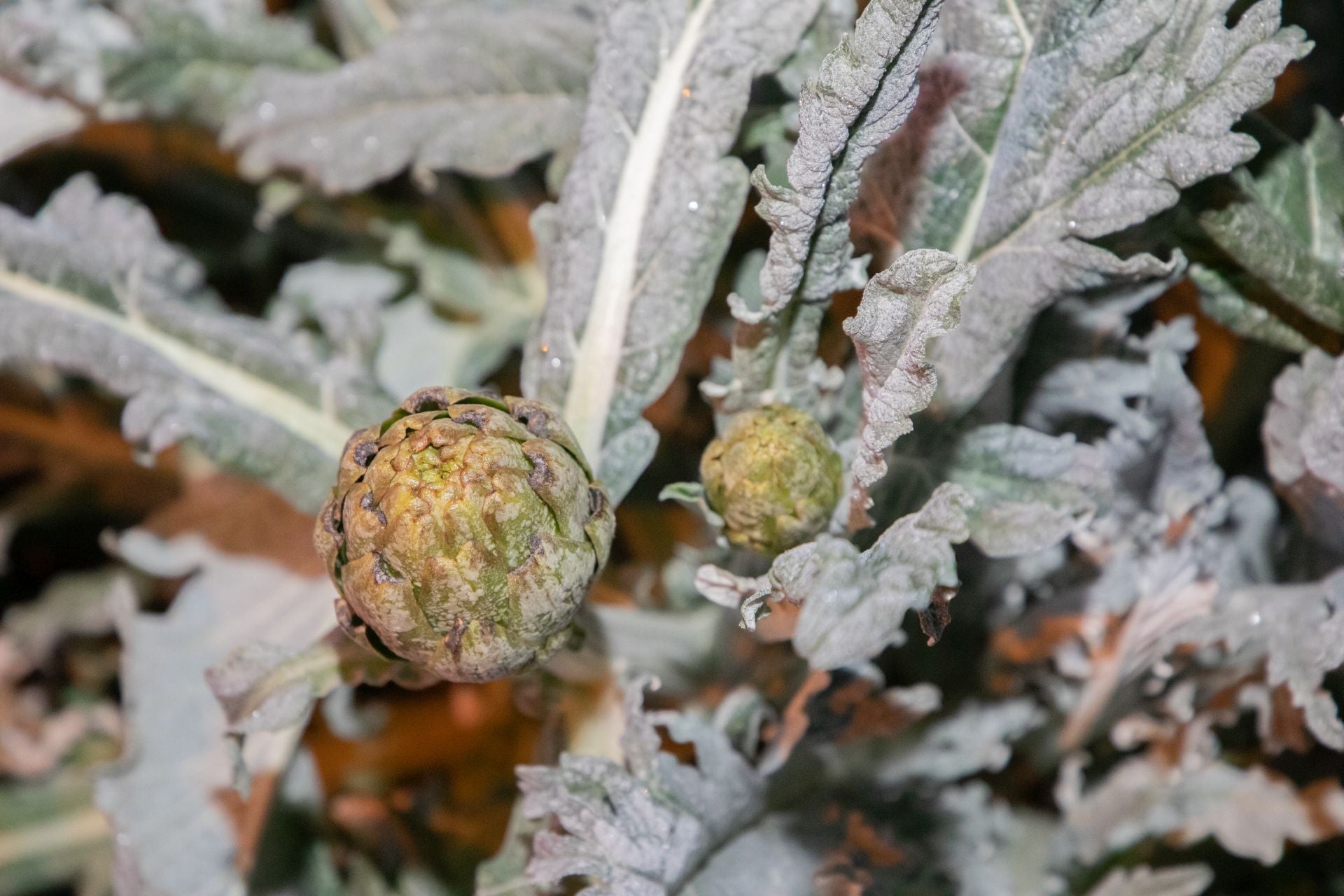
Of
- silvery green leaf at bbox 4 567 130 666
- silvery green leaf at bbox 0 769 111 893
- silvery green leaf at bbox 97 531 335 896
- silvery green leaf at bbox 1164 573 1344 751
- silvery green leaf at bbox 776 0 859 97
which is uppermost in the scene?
silvery green leaf at bbox 776 0 859 97

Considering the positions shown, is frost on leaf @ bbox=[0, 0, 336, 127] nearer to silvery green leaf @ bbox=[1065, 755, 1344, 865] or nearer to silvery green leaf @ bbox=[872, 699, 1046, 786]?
silvery green leaf @ bbox=[872, 699, 1046, 786]

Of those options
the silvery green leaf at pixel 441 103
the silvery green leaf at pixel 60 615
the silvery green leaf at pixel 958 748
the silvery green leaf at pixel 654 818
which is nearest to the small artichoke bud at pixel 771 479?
the silvery green leaf at pixel 654 818

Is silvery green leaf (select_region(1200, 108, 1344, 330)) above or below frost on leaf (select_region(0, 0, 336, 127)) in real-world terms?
above

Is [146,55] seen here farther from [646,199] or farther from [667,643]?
[667,643]

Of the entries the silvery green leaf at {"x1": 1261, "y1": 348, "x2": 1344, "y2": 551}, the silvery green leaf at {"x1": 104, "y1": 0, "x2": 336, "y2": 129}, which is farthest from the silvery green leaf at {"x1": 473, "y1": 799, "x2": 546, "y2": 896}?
the silvery green leaf at {"x1": 104, "y1": 0, "x2": 336, "y2": 129}

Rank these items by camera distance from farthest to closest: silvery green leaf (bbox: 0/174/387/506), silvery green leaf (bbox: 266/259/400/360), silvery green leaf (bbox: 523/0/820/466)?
silvery green leaf (bbox: 266/259/400/360)
silvery green leaf (bbox: 0/174/387/506)
silvery green leaf (bbox: 523/0/820/466)

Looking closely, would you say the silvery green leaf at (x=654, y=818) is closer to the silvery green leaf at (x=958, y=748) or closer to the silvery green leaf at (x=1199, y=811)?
the silvery green leaf at (x=958, y=748)
